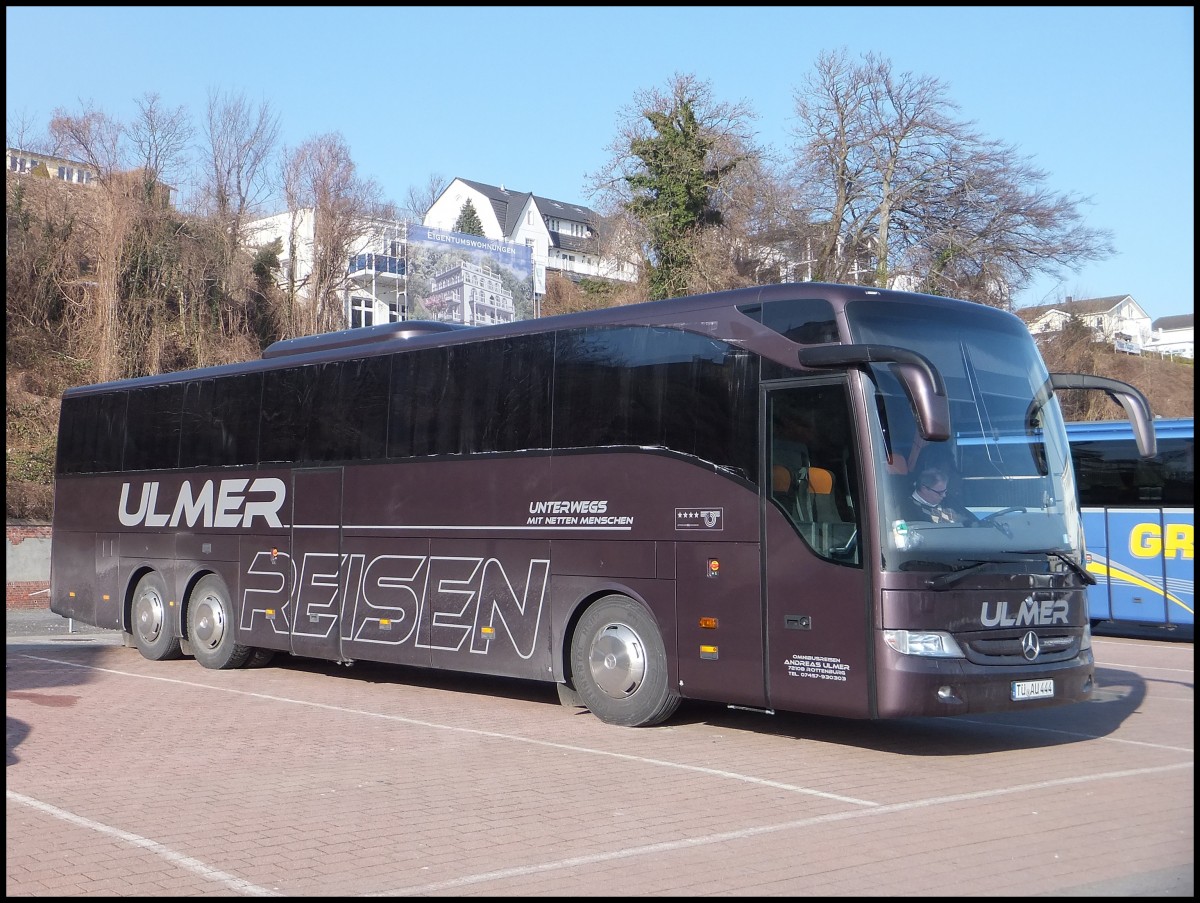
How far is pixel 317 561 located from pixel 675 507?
5.76 metres

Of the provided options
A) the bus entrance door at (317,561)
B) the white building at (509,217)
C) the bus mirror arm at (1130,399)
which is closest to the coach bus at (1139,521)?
the bus mirror arm at (1130,399)

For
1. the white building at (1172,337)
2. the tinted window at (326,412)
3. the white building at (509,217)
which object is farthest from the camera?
the white building at (509,217)

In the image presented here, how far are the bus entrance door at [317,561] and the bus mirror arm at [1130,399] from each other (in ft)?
26.4

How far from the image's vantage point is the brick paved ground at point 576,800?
6254 mm

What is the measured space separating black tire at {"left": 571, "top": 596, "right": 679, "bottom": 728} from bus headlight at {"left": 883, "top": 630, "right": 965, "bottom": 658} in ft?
7.83

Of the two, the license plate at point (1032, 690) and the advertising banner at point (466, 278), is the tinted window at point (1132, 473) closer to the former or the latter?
the license plate at point (1032, 690)

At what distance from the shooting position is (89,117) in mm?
38562

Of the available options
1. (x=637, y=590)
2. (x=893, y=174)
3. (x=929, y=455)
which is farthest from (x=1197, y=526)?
(x=893, y=174)

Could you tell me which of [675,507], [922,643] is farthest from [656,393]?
[922,643]

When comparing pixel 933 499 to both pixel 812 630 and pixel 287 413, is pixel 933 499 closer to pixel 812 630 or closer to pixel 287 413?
pixel 812 630

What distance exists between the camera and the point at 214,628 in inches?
Answer: 647

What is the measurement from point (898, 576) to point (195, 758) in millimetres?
5677

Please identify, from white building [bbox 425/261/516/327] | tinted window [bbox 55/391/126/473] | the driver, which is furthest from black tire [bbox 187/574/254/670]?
white building [bbox 425/261/516/327]

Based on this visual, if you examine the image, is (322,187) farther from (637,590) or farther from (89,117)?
(637,590)
